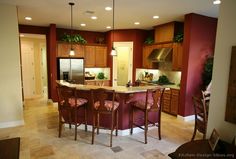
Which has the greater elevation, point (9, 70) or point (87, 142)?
point (9, 70)

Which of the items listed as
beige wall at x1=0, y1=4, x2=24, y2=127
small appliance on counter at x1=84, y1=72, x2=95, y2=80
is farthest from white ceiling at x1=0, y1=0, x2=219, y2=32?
small appliance on counter at x1=84, y1=72, x2=95, y2=80

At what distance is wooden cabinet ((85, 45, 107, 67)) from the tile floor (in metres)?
2.93

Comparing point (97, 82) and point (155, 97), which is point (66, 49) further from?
point (155, 97)

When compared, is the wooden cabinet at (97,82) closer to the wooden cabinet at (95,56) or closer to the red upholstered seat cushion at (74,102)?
the wooden cabinet at (95,56)

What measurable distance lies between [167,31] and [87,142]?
4111 mm

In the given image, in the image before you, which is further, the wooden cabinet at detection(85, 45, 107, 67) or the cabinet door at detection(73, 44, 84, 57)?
the wooden cabinet at detection(85, 45, 107, 67)

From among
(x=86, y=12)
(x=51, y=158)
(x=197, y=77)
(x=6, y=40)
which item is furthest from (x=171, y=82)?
(x=6, y=40)

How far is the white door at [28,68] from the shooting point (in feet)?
24.0

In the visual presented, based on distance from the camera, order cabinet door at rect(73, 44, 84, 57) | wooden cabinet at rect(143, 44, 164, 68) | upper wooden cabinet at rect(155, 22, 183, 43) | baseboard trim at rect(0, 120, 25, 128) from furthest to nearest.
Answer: cabinet door at rect(73, 44, 84, 57) → wooden cabinet at rect(143, 44, 164, 68) → upper wooden cabinet at rect(155, 22, 183, 43) → baseboard trim at rect(0, 120, 25, 128)

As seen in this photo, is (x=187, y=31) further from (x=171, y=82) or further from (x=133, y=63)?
(x=133, y=63)

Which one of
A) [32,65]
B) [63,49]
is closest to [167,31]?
[63,49]

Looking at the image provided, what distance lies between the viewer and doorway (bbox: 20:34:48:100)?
7.34m

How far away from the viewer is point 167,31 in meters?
5.48

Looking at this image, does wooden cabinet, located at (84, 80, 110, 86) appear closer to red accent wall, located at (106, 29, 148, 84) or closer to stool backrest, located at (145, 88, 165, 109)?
red accent wall, located at (106, 29, 148, 84)
